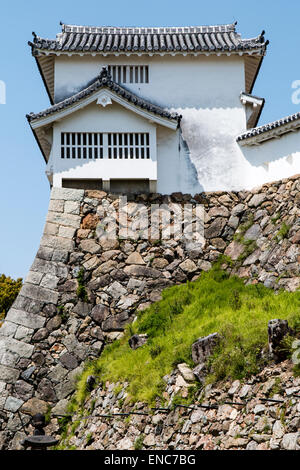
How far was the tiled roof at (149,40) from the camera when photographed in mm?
24547

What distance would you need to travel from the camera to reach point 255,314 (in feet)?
57.3

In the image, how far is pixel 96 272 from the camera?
22484 millimetres

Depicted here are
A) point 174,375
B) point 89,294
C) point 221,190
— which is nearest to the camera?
point 174,375

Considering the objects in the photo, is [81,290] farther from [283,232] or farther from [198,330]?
[283,232]

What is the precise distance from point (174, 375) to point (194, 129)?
10.2 m

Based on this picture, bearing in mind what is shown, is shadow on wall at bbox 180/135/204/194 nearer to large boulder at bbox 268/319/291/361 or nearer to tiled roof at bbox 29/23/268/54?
tiled roof at bbox 29/23/268/54

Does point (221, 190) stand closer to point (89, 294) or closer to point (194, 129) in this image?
point (194, 129)

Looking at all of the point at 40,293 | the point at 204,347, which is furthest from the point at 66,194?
the point at 204,347

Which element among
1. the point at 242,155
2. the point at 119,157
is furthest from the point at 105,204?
the point at 242,155

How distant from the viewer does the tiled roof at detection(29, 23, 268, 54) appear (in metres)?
24.5

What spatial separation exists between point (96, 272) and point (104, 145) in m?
4.15

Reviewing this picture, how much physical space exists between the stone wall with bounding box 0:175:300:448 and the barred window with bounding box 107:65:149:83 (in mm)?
4246
